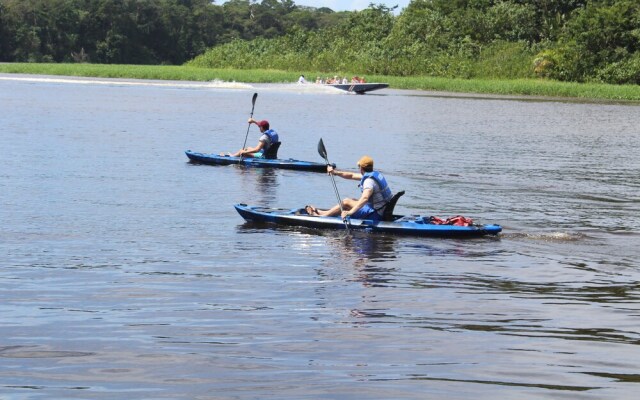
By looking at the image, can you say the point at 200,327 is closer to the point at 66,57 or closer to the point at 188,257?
the point at 188,257

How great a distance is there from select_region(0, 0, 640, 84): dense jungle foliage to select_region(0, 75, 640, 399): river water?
40.3 metres

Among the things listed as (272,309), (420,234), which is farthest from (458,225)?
(272,309)

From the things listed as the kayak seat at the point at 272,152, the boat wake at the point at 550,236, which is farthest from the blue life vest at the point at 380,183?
the kayak seat at the point at 272,152

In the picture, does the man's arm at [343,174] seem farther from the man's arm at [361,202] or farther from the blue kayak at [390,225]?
the blue kayak at [390,225]

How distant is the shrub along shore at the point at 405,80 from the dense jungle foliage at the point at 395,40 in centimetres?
174

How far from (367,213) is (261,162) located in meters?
10.2

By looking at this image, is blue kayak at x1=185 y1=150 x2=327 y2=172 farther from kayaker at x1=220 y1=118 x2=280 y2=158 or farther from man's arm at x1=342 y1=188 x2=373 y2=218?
man's arm at x1=342 y1=188 x2=373 y2=218

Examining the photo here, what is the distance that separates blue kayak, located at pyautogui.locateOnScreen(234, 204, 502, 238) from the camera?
17328mm

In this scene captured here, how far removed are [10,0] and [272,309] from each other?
12217 cm

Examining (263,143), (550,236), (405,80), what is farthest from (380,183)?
(405,80)

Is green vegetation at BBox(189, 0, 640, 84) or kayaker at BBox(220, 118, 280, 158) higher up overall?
green vegetation at BBox(189, 0, 640, 84)

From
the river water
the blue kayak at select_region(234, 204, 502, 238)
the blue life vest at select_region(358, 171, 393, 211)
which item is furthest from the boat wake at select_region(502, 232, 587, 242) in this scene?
the blue life vest at select_region(358, 171, 393, 211)

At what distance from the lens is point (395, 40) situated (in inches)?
3305

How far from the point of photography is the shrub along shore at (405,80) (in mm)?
67125
